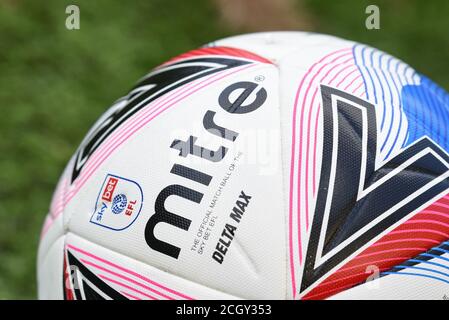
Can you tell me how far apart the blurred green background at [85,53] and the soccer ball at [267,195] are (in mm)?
1094

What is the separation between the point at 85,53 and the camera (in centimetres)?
369

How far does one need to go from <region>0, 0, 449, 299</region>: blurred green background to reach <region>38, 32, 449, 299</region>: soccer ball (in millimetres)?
1094

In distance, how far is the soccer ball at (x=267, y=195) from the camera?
1741mm

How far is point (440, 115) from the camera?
201 cm

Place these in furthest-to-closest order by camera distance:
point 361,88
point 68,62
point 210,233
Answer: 1. point 68,62
2. point 361,88
3. point 210,233

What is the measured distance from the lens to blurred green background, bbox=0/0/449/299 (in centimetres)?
311

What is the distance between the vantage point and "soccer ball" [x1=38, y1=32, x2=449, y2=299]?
1.74m

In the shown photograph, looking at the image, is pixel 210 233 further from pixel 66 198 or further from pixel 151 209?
pixel 66 198

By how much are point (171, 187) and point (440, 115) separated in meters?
0.80

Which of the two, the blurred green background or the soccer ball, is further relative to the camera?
the blurred green background

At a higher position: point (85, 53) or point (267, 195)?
point (85, 53)

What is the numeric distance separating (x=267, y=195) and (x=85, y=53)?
7.23 feet

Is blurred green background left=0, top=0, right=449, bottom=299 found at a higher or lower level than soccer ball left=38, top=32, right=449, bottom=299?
higher
